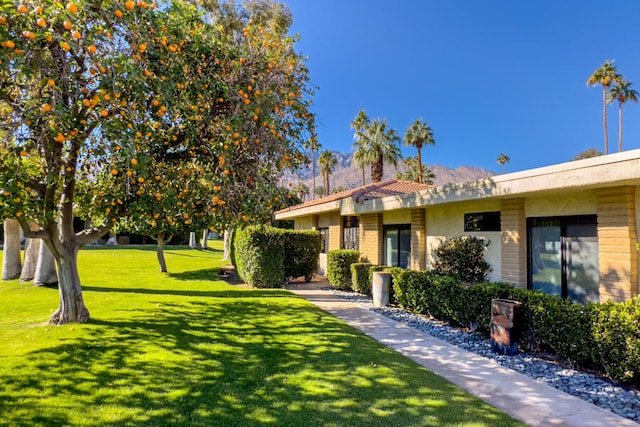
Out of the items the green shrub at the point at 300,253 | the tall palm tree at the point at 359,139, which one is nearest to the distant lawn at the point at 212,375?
the green shrub at the point at 300,253

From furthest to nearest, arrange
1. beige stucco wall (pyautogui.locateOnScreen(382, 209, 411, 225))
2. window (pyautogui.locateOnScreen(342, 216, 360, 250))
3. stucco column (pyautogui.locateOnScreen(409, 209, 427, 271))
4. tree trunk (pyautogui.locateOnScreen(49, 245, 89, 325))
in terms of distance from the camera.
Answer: window (pyautogui.locateOnScreen(342, 216, 360, 250)) < beige stucco wall (pyautogui.locateOnScreen(382, 209, 411, 225)) < stucco column (pyautogui.locateOnScreen(409, 209, 427, 271)) < tree trunk (pyautogui.locateOnScreen(49, 245, 89, 325))

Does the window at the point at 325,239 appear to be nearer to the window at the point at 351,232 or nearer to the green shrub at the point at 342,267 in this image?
the window at the point at 351,232

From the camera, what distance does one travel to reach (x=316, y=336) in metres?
7.49

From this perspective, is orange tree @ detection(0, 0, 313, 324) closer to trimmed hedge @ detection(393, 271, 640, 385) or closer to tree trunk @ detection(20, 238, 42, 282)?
trimmed hedge @ detection(393, 271, 640, 385)

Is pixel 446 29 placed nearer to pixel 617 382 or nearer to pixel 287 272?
pixel 287 272

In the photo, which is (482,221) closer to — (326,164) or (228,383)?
(228,383)

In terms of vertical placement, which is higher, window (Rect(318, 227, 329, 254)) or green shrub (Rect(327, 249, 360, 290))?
window (Rect(318, 227, 329, 254))

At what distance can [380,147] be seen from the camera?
32719 millimetres

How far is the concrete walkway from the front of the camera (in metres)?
4.29

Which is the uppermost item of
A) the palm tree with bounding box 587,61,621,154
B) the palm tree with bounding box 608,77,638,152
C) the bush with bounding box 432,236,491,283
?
the palm tree with bounding box 587,61,621,154

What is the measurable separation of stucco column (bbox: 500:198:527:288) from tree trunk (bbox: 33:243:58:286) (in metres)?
15.0

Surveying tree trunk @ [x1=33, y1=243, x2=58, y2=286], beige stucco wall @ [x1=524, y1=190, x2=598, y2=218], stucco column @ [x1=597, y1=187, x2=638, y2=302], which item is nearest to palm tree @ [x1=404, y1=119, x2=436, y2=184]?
beige stucco wall @ [x1=524, y1=190, x2=598, y2=218]

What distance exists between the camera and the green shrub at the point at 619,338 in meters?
5.07

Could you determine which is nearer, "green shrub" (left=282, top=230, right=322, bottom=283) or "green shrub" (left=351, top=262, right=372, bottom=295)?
"green shrub" (left=351, top=262, right=372, bottom=295)
